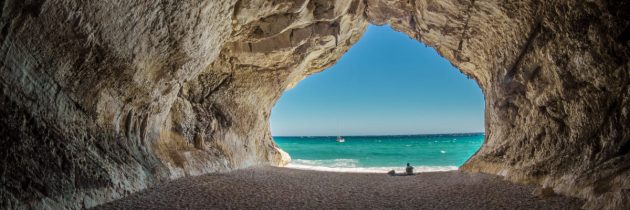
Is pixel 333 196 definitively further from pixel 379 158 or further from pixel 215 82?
pixel 379 158

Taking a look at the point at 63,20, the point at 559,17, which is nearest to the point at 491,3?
the point at 559,17

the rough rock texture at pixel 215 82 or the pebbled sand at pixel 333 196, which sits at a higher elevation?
the rough rock texture at pixel 215 82

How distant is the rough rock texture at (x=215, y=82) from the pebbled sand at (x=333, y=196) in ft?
1.78

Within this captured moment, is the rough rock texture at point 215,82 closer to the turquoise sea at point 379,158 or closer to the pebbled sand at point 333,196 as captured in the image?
the pebbled sand at point 333,196

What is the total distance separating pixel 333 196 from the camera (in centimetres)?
827

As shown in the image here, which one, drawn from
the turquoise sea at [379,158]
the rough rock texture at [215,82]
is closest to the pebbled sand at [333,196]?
the rough rock texture at [215,82]

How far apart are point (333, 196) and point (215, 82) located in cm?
821

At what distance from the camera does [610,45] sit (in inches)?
253

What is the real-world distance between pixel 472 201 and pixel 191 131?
9.81 meters

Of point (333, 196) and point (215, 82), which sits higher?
point (215, 82)

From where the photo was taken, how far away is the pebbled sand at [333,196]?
22.4 feet

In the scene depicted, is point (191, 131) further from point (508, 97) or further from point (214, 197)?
point (508, 97)

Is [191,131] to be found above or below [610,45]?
below

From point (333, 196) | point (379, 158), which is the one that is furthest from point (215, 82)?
point (379, 158)
